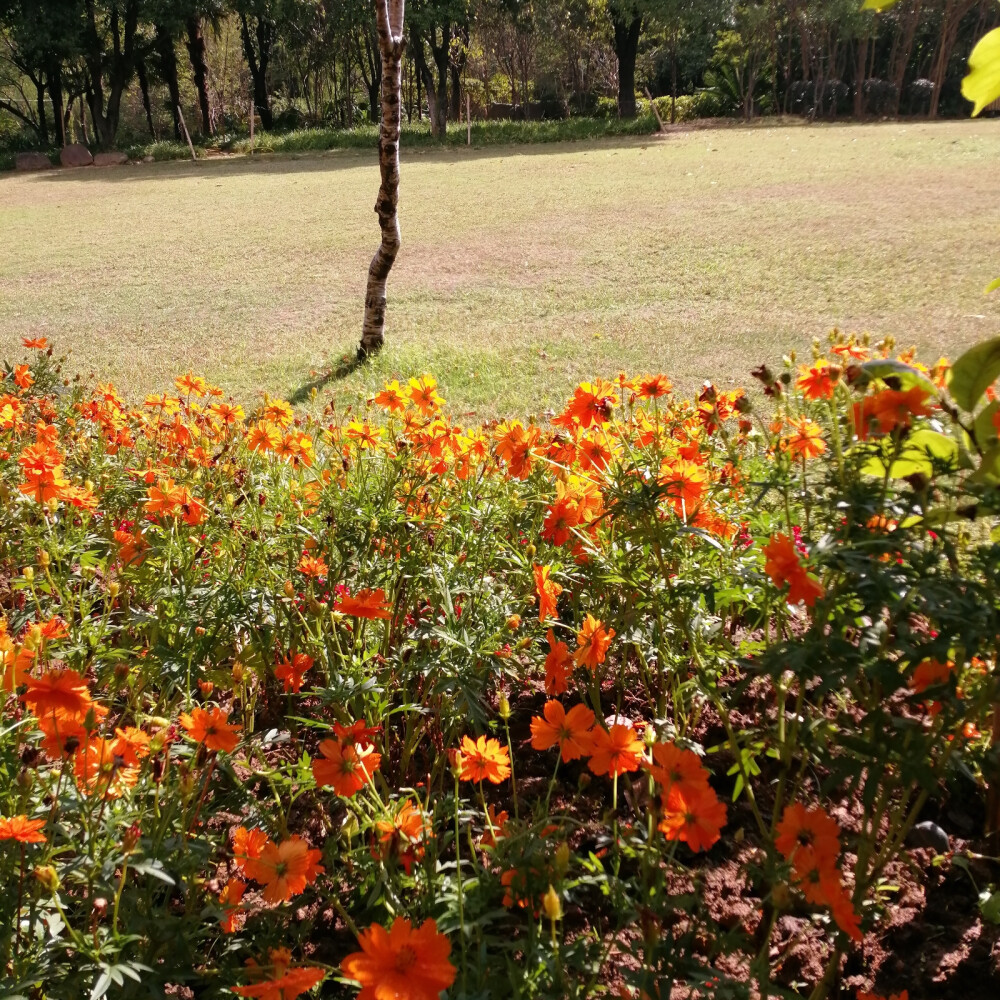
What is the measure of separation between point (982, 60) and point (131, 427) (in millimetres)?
2184

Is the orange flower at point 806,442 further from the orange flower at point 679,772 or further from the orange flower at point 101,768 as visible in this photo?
the orange flower at point 101,768

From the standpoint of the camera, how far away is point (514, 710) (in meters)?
1.51

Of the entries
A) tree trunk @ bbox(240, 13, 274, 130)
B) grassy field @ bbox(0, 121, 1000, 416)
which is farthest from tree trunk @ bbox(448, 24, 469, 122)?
grassy field @ bbox(0, 121, 1000, 416)

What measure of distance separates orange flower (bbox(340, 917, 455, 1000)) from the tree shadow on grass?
3824 mm

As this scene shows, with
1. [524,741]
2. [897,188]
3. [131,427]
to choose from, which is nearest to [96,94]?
[897,188]

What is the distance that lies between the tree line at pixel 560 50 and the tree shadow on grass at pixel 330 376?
15.3m

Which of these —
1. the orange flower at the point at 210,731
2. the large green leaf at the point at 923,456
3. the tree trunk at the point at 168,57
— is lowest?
the orange flower at the point at 210,731

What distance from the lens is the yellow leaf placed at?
27.6 inches

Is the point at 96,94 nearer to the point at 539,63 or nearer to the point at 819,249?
the point at 539,63

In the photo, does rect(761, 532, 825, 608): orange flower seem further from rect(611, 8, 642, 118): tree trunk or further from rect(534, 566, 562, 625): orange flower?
rect(611, 8, 642, 118): tree trunk

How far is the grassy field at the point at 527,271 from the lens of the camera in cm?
488

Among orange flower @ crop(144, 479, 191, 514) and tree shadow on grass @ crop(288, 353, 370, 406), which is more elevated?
orange flower @ crop(144, 479, 191, 514)

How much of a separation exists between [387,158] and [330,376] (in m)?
1.23

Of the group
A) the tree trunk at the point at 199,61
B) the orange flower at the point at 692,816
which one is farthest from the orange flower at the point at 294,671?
the tree trunk at the point at 199,61
